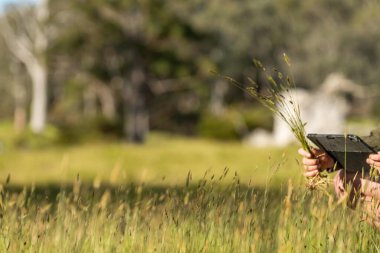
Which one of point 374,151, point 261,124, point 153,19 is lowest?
point 374,151

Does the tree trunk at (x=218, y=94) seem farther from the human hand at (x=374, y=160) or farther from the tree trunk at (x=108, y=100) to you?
the human hand at (x=374, y=160)

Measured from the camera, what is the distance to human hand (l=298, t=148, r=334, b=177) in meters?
4.33

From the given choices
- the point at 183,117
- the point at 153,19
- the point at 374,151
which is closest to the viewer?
the point at 374,151

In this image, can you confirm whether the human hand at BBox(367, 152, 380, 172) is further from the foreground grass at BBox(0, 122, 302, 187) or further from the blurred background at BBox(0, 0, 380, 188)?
the foreground grass at BBox(0, 122, 302, 187)

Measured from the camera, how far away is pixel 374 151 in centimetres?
413

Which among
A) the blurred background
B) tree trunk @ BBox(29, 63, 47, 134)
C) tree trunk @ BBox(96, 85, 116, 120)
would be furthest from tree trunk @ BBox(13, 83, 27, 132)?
tree trunk @ BBox(29, 63, 47, 134)

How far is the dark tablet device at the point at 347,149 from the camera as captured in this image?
4.12 m

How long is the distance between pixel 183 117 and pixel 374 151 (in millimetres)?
43455

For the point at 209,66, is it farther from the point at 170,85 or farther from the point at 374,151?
the point at 374,151

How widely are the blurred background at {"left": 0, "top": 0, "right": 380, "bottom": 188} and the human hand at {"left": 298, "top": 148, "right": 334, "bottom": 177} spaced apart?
119 centimetres

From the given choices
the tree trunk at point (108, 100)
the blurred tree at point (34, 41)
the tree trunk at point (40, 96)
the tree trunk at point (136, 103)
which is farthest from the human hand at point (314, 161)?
the tree trunk at point (108, 100)

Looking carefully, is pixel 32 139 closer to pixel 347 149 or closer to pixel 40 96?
pixel 40 96

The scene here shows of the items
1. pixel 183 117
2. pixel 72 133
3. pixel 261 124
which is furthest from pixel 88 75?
pixel 183 117

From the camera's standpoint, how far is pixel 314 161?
14.2ft
